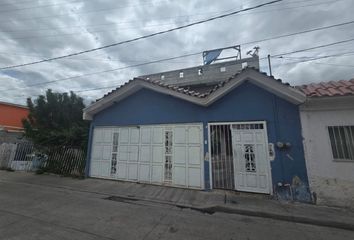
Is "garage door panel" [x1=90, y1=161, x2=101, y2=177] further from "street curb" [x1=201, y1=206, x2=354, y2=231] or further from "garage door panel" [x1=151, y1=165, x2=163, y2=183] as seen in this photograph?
"street curb" [x1=201, y1=206, x2=354, y2=231]

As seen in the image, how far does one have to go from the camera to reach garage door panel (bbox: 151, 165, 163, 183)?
805 cm

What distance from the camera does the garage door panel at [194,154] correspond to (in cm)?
757

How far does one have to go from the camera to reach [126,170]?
875 centimetres

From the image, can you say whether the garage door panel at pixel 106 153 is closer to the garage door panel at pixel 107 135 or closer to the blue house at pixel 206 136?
the blue house at pixel 206 136

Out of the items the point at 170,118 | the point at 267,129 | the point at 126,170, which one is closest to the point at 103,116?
the point at 126,170

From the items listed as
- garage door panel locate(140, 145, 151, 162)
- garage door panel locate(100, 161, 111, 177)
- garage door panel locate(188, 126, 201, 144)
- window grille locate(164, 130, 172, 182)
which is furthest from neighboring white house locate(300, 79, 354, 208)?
garage door panel locate(100, 161, 111, 177)

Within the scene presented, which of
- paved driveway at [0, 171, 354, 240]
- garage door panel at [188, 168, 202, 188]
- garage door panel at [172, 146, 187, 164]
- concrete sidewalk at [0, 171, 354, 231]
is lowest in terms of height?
paved driveway at [0, 171, 354, 240]

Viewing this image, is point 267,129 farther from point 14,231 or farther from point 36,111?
point 36,111

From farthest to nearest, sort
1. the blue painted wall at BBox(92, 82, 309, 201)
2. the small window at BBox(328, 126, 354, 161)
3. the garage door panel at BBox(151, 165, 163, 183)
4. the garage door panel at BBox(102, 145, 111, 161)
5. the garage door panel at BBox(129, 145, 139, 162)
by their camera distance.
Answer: the garage door panel at BBox(102, 145, 111, 161) → the garage door panel at BBox(129, 145, 139, 162) → the garage door panel at BBox(151, 165, 163, 183) → the blue painted wall at BBox(92, 82, 309, 201) → the small window at BBox(328, 126, 354, 161)

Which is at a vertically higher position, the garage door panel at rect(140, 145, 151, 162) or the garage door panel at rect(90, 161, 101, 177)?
the garage door panel at rect(140, 145, 151, 162)

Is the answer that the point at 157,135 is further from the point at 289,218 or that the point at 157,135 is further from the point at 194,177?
the point at 289,218

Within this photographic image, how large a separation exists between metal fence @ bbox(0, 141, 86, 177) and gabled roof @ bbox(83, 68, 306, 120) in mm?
2515

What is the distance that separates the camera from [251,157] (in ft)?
22.5

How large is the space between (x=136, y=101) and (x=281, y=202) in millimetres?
7225
